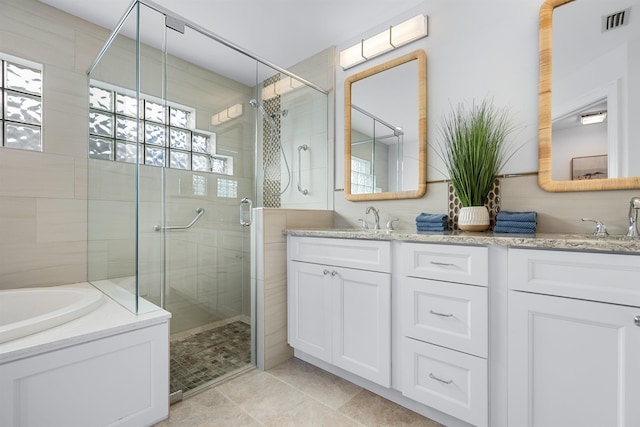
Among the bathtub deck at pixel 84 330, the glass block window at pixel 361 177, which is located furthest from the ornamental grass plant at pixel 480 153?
the bathtub deck at pixel 84 330

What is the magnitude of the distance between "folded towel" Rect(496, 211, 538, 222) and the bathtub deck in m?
1.83

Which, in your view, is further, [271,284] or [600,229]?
[271,284]

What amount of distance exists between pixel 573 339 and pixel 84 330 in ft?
6.36

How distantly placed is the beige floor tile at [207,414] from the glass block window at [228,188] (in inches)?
48.5

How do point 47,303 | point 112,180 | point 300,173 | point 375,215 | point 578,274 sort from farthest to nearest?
point 300,173 → point 375,215 → point 112,180 → point 47,303 → point 578,274

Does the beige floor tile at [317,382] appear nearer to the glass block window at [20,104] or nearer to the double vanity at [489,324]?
the double vanity at [489,324]

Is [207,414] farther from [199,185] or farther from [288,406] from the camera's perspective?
[199,185]

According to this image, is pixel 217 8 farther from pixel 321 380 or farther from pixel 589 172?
pixel 321 380

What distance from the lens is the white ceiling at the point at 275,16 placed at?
2078mm

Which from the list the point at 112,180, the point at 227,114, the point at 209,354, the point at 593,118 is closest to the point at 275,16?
the point at 227,114

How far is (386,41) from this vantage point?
2199 millimetres

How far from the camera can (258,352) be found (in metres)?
2.01

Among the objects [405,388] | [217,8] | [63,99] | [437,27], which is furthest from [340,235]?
[63,99]

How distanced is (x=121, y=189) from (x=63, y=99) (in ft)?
2.99
